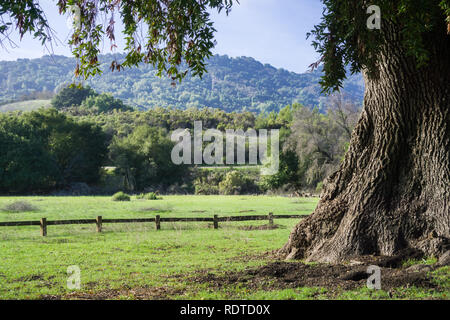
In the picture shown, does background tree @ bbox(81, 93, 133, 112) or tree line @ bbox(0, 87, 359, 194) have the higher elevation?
background tree @ bbox(81, 93, 133, 112)

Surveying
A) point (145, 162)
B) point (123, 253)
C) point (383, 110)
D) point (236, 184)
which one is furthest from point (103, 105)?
point (383, 110)

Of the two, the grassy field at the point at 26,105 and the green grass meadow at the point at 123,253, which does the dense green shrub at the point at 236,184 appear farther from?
the grassy field at the point at 26,105

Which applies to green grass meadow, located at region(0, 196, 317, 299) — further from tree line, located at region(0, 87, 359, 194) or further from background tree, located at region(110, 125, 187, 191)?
background tree, located at region(110, 125, 187, 191)

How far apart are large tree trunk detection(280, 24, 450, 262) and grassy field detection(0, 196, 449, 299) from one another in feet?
4.76

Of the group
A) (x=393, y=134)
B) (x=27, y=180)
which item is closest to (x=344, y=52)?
(x=393, y=134)

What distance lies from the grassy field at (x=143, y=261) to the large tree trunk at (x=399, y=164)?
4.76 feet

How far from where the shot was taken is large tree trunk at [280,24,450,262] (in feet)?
26.4

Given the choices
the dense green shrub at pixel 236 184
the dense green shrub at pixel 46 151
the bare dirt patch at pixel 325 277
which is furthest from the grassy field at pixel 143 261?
the dense green shrub at pixel 46 151

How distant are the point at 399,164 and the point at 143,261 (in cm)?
692

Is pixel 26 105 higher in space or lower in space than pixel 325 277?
higher

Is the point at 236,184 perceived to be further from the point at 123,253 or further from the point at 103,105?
the point at 103,105

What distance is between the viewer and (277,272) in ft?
25.3

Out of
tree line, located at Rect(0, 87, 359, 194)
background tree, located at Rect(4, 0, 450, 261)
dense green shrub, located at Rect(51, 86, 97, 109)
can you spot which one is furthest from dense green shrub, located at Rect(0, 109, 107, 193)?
dense green shrub, located at Rect(51, 86, 97, 109)

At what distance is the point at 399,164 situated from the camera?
853 centimetres
